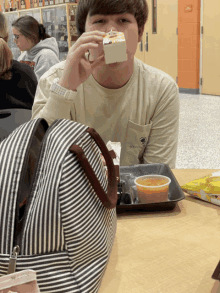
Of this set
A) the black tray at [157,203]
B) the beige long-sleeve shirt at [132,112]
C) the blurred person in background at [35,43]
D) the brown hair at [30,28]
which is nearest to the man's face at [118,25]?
the beige long-sleeve shirt at [132,112]

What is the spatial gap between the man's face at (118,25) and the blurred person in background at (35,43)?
2.81 meters

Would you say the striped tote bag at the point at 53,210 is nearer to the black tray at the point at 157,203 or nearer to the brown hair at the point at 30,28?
the black tray at the point at 157,203

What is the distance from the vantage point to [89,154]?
0.73 m

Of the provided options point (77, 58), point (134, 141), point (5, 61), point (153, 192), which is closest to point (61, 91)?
point (77, 58)

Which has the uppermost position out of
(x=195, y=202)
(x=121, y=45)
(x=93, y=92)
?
(x=121, y=45)

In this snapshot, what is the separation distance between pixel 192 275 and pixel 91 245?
0.73 feet

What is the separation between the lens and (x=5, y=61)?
2516mm

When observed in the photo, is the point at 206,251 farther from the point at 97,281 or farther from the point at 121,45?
the point at 121,45

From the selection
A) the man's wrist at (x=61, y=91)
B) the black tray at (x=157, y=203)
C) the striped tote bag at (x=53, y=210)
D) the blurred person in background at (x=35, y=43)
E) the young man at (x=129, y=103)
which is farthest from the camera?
the blurred person in background at (x=35, y=43)

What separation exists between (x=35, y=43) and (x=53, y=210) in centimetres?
406

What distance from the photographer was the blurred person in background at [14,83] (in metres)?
2.54

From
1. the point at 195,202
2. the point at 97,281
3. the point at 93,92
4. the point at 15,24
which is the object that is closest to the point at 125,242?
the point at 97,281

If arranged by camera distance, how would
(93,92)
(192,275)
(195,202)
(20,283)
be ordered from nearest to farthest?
1. (20,283)
2. (192,275)
3. (195,202)
4. (93,92)

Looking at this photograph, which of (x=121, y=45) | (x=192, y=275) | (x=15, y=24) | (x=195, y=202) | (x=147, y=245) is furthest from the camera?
(x=15, y=24)
